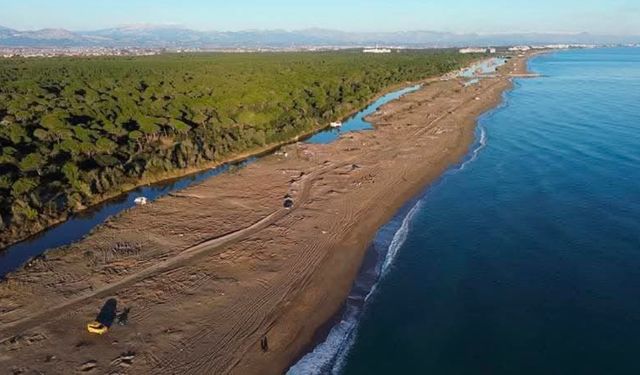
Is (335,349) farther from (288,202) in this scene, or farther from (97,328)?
(288,202)

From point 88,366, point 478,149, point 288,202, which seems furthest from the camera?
point 478,149

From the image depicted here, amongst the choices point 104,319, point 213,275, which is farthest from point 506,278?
point 104,319

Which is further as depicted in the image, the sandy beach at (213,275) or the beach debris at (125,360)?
the sandy beach at (213,275)

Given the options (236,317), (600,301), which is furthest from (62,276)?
(600,301)

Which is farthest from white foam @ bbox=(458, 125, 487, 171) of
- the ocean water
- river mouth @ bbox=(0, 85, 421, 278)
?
river mouth @ bbox=(0, 85, 421, 278)

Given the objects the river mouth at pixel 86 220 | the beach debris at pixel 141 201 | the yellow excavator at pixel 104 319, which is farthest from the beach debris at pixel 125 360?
the beach debris at pixel 141 201

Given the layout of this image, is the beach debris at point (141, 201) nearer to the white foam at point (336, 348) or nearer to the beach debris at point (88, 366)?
the beach debris at point (88, 366)
